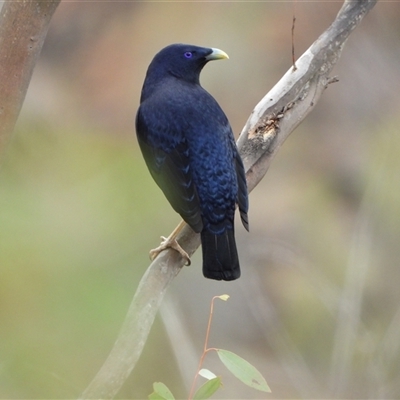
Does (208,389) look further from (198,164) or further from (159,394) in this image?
(198,164)

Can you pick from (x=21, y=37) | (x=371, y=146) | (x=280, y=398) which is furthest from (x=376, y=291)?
(x=21, y=37)

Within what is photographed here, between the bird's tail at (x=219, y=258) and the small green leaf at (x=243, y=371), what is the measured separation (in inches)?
26.2

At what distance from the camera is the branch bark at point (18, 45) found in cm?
167

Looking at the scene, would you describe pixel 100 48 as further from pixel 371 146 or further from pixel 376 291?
pixel 376 291

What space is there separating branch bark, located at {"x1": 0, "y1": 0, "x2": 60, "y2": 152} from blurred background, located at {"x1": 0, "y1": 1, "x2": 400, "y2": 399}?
0.16 meters

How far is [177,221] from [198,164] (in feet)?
6.95

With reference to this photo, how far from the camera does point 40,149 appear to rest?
6.26 ft

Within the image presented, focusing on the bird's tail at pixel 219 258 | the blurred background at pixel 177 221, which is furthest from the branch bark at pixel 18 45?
the bird's tail at pixel 219 258

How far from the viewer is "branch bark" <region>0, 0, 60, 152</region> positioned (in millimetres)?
1668

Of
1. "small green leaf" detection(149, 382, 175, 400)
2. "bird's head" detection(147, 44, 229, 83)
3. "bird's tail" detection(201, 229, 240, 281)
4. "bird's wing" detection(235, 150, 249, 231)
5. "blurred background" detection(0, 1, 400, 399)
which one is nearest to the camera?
"blurred background" detection(0, 1, 400, 399)

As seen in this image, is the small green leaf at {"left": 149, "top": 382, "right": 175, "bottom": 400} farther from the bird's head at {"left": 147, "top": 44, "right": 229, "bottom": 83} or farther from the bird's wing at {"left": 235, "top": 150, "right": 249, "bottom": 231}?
the bird's head at {"left": 147, "top": 44, "right": 229, "bottom": 83}

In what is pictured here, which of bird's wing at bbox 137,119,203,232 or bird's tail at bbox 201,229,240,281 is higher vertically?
bird's wing at bbox 137,119,203,232

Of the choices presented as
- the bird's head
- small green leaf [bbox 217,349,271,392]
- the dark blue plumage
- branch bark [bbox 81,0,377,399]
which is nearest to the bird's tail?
the dark blue plumage

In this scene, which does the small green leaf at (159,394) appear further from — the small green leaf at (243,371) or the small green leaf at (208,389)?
the small green leaf at (243,371)
